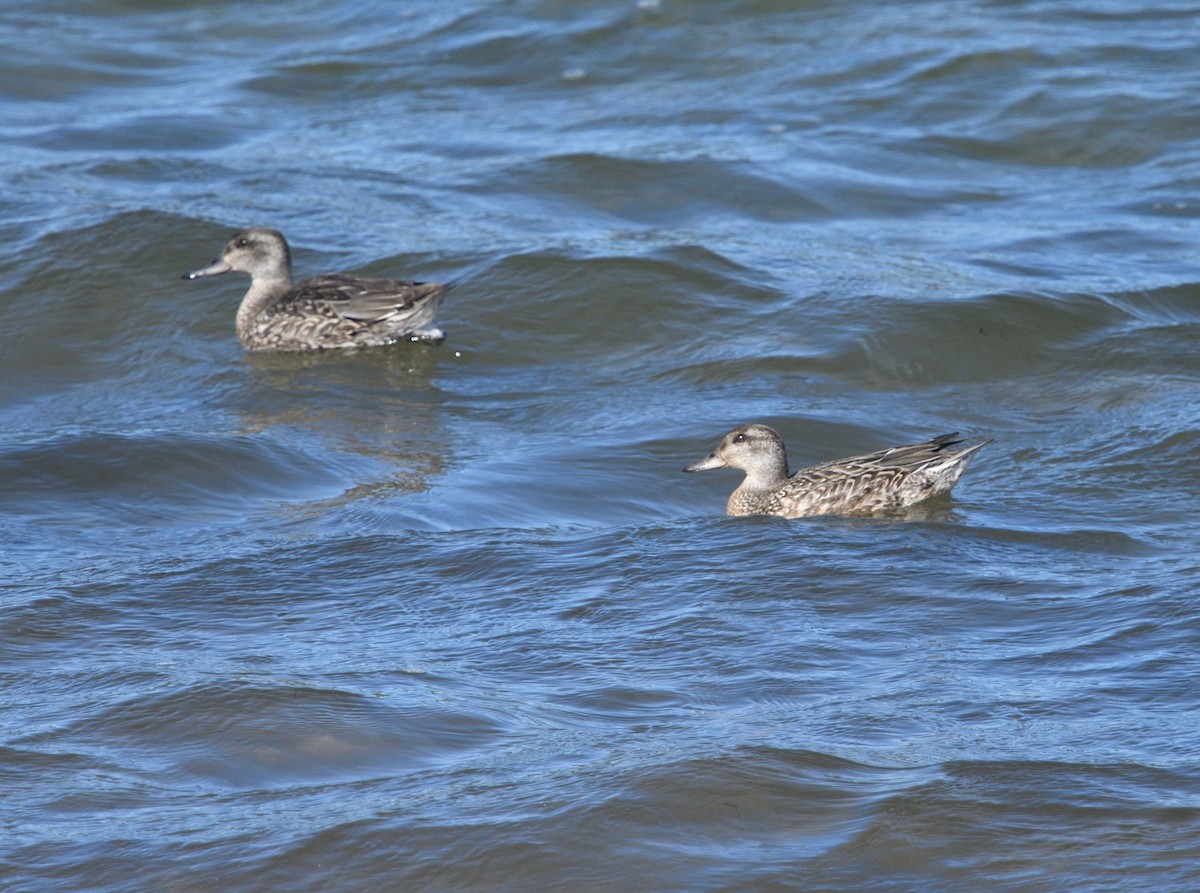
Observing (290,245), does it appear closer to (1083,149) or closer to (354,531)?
(354,531)

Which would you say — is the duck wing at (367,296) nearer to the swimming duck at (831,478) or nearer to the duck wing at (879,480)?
the swimming duck at (831,478)

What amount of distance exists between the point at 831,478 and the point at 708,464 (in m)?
0.65

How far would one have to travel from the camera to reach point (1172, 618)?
7.11m

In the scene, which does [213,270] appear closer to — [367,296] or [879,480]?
[367,296]

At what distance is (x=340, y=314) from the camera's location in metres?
12.1

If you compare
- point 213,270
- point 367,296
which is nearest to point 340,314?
point 367,296

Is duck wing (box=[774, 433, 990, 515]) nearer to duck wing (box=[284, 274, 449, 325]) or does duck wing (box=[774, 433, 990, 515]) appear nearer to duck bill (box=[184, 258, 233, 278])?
duck wing (box=[284, 274, 449, 325])

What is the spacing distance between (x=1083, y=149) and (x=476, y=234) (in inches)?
231

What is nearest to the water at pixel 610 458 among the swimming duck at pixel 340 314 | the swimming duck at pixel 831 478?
the swimming duck at pixel 340 314

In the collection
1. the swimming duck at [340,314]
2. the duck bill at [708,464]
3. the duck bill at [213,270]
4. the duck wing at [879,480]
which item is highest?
the duck bill at [213,270]

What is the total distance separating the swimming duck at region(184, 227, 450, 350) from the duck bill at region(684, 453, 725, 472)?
10.4ft

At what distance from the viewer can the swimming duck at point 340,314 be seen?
39.2 ft

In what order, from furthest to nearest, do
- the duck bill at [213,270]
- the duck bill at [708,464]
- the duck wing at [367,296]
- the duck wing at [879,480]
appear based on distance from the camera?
the duck bill at [213,270]
the duck wing at [367,296]
the duck bill at [708,464]
the duck wing at [879,480]

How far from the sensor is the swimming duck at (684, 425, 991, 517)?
359 inches
